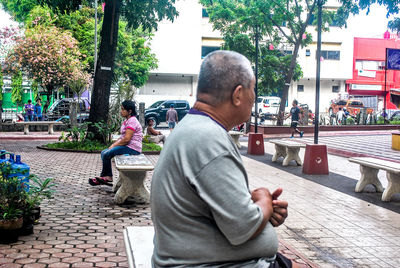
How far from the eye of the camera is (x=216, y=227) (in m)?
2.01

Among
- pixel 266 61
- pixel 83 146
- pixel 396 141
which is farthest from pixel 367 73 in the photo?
pixel 83 146

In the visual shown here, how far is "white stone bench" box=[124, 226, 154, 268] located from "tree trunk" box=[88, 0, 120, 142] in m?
11.5

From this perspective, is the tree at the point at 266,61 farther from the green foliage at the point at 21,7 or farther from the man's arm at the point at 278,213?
the man's arm at the point at 278,213

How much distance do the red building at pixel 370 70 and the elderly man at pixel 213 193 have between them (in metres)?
49.1

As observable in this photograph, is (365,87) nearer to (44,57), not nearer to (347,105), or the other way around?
(347,105)

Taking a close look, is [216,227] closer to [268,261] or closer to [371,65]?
[268,261]

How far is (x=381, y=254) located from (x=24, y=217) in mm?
3735

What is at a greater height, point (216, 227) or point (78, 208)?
point (216, 227)

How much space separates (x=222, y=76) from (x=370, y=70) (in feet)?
166

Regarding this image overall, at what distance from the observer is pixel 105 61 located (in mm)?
14859

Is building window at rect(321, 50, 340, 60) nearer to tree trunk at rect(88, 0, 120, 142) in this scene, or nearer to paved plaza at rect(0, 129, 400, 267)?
tree trunk at rect(88, 0, 120, 142)

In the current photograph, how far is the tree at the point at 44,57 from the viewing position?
31047 millimetres

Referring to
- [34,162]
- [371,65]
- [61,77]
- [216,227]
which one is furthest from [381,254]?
[371,65]

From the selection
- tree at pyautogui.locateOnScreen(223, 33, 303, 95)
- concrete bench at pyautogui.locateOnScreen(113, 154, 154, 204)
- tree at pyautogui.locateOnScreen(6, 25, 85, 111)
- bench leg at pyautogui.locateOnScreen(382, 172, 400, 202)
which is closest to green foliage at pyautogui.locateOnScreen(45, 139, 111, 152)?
concrete bench at pyautogui.locateOnScreen(113, 154, 154, 204)
